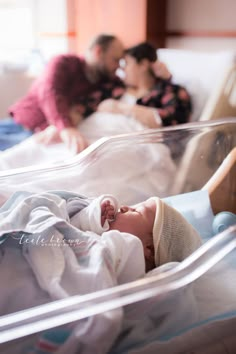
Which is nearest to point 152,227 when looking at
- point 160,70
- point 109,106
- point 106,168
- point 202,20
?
point 106,168

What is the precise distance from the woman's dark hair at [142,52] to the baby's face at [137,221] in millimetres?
998

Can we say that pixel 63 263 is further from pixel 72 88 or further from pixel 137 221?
pixel 72 88

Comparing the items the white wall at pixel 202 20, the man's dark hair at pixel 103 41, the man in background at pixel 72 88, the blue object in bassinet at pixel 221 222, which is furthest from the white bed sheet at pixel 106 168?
the white wall at pixel 202 20

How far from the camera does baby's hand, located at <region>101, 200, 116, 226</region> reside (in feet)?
2.86

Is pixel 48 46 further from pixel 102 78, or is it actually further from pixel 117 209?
pixel 117 209

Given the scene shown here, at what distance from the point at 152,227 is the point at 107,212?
9 centimetres

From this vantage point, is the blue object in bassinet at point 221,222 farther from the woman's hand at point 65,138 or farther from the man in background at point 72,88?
the man in background at point 72,88

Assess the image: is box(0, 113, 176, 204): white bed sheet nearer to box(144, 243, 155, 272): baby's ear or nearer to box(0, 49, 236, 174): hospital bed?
box(0, 49, 236, 174): hospital bed

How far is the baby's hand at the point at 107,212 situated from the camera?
2.86 ft

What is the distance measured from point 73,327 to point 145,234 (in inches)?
11.0

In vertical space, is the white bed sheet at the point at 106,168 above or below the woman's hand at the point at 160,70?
below

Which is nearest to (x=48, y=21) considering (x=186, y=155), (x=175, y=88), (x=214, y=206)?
(x=175, y=88)

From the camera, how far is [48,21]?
8.55ft

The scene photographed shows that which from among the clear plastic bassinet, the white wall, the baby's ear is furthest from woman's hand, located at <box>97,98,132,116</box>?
the baby's ear
